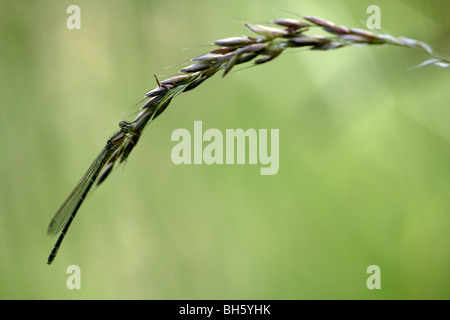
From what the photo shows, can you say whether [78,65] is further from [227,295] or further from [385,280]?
[385,280]

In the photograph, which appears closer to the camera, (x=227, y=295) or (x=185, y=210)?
(x=227, y=295)

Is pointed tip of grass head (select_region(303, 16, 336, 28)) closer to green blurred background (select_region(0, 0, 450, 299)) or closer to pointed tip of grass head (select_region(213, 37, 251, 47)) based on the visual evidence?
pointed tip of grass head (select_region(213, 37, 251, 47))

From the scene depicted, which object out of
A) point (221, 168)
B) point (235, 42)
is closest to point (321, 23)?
point (235, 42)

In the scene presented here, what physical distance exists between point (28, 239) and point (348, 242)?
2.00 metres

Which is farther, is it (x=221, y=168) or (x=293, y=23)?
(x=221, y=168)

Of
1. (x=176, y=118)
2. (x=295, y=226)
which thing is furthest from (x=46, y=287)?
(x=295, y=226)

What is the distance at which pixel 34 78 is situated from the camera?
248 centimetres

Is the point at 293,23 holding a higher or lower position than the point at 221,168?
higher

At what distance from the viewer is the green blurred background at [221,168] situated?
208 cm

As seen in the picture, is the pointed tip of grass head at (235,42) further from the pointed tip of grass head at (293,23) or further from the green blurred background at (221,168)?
the green blurred background at (221,168)

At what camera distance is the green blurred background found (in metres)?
2.08

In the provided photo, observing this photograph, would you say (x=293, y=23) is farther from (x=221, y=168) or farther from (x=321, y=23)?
(x=221, y=168)

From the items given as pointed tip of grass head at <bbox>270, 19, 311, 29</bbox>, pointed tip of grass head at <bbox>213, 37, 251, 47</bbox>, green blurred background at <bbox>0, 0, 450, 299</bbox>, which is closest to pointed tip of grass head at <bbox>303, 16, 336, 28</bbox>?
pointed tip of grass head at <bbox>270, 19, 311, 29</bbox>

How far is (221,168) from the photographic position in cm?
238
